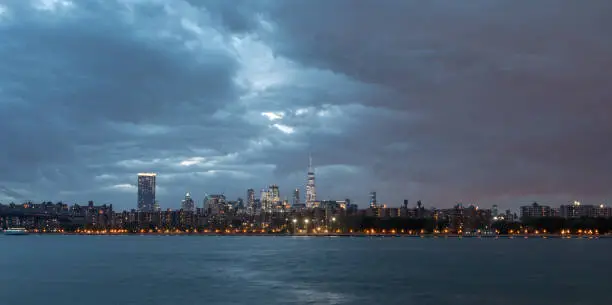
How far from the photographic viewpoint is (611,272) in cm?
9144

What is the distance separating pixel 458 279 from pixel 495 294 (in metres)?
16.8

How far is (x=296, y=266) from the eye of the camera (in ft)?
347

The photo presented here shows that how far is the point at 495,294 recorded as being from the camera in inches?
2591

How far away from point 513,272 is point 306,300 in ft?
141

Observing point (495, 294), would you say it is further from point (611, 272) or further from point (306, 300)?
point (611, 272)

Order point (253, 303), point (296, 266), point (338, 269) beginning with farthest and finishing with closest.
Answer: point (296, 266) → point (338, 269) → point (253, 303)

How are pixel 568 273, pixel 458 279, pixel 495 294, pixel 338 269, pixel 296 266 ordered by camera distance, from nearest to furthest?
pixel 495 294, pixel 458 279, pixel 568 273, pixel 338 269, pixel 296 266

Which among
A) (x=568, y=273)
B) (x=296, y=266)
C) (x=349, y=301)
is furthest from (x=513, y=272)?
(x=349, y=301)

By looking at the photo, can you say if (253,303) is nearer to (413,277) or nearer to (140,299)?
(140,299)

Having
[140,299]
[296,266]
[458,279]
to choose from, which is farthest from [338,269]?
[140,299]

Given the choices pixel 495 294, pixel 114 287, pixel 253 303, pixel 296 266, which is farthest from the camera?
pixel 296 266

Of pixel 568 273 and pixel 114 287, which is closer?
pixel 114 287

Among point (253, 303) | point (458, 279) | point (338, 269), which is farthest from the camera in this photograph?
point (338, 269)

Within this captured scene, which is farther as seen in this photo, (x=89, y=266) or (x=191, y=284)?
(x=89, y=266)
